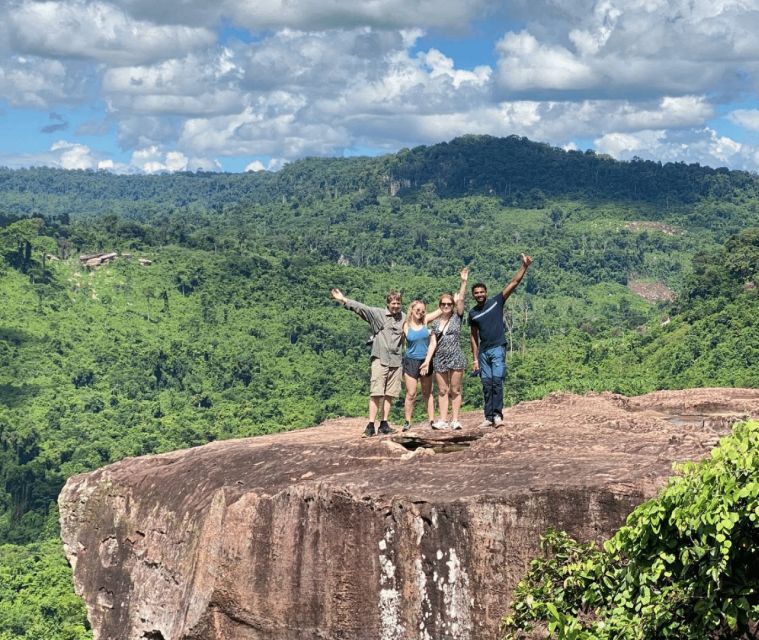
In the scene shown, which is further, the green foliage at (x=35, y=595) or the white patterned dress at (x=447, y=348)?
the green foliage at (x=35, y=595)

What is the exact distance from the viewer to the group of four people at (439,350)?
1164cm

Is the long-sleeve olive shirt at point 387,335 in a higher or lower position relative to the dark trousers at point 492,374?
higher

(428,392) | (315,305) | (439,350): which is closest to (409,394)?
(428,392)

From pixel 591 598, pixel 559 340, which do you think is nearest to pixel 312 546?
pixel 591 598

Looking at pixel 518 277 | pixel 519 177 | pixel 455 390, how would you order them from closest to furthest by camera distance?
1. pixel 518 277
2. pixel 455 390
3. pixel 519 177

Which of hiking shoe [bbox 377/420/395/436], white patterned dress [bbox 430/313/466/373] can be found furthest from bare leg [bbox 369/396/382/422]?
white patterned dress [bbox 430/313/466/373]

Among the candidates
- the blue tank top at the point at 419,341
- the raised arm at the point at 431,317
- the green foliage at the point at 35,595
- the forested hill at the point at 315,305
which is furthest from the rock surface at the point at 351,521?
the green foliage at the point at 35,595

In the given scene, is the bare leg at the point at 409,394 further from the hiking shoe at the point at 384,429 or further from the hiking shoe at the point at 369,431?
the hiking shoe at the point at 369,431

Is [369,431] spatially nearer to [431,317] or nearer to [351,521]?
[431,317]

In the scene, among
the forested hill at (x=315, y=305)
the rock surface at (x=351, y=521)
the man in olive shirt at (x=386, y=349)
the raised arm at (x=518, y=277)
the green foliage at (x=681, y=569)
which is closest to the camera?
the green foliage at (x=681, y=569)

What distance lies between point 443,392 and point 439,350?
1.93 feet

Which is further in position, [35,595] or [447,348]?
[35,595]

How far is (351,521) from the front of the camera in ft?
32.6

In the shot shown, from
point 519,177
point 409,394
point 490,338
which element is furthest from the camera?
point 519,177
